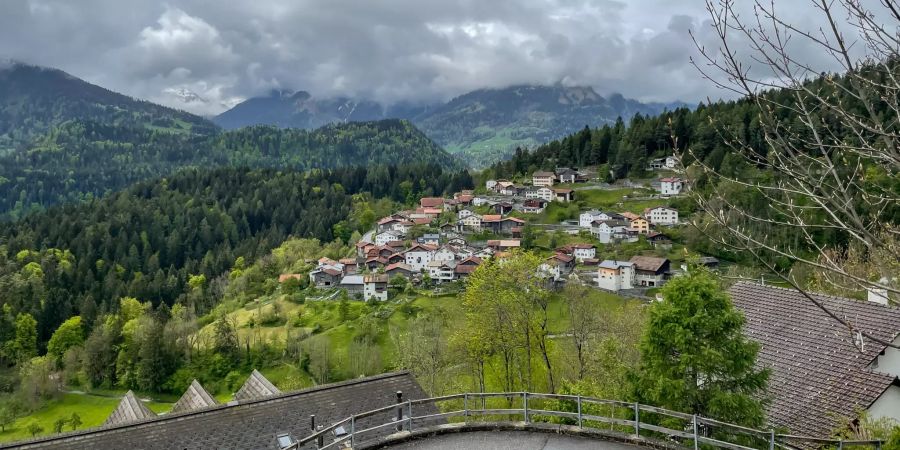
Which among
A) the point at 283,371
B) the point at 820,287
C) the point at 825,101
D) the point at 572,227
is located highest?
the point at 825,101

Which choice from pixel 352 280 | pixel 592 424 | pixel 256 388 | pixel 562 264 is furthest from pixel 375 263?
pixel 592 424

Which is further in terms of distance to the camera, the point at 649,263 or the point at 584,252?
the point at 584,252

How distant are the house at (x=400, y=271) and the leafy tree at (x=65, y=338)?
4460cm

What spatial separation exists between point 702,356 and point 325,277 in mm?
82329

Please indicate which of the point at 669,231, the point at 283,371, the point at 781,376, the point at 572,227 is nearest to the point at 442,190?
the point at 572,227

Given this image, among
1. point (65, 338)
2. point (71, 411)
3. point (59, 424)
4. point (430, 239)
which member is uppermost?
point (430, 239)

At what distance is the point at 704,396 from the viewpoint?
1334 cm

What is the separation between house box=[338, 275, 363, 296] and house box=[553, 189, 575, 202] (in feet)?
149

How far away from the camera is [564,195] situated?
111562 mm

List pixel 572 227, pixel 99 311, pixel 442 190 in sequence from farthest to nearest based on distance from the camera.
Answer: pixel 442 190 → pixel 572 227 → pixel 99 311

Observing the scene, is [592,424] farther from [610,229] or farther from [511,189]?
[511,189]

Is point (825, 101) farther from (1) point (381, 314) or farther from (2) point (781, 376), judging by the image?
(1) point (381, 314)

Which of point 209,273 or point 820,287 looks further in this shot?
point 209,273

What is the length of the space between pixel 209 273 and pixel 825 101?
398 feet
